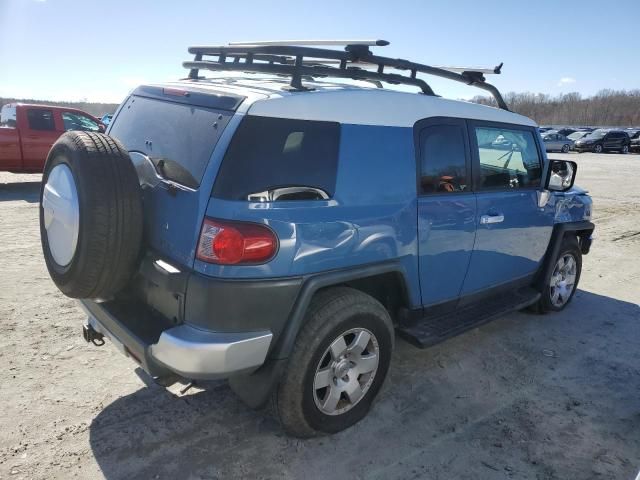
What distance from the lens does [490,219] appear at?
3.73 m

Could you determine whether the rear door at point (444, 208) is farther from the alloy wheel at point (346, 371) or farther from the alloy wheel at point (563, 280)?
the alloy wheel at point (563, 280)

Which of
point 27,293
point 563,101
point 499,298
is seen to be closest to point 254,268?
point 499,298

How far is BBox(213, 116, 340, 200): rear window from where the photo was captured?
2.35 meters

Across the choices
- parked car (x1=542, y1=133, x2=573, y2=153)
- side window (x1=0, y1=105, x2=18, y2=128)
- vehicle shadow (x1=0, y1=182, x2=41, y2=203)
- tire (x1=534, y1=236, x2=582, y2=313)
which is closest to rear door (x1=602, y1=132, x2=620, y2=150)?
parked car (x1=542, y1=133, x2=573, y2=153)

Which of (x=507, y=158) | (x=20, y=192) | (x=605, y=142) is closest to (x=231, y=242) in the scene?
(x=507, y=158)

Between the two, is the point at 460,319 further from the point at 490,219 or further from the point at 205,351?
the point at 205,351

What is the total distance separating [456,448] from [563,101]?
112589mm

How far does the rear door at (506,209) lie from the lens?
12.1ft

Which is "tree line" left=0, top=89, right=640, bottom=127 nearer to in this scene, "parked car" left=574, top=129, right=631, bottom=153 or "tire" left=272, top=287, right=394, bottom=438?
"parked car" left=574, top=129, right=631, bottom=153

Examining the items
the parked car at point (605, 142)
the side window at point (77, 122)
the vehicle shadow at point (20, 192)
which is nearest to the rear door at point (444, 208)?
the vehicle shadow at point (20, 192)

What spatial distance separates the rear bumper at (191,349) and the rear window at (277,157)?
27.0 inches

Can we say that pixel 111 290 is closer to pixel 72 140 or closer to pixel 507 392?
pixel 72 140

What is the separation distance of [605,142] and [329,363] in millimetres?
36821

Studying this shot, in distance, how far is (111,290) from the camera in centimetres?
262
